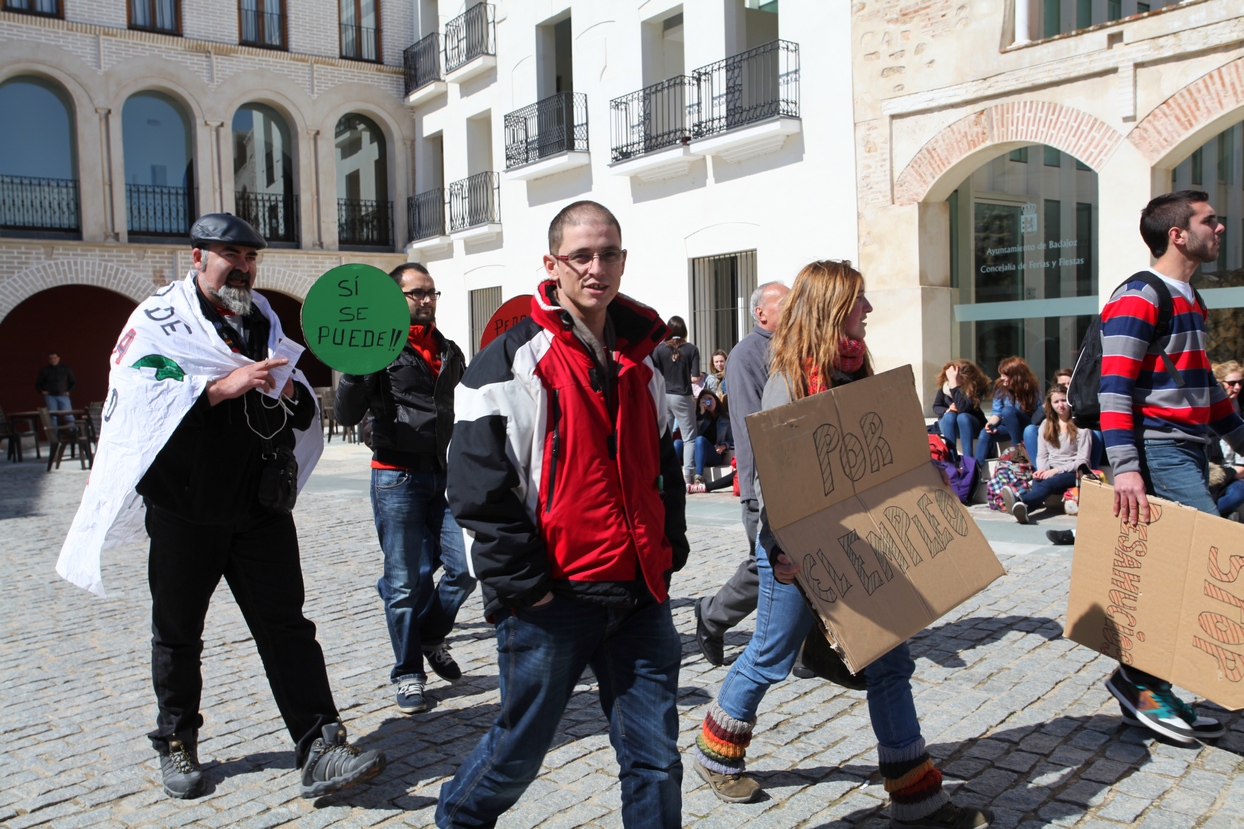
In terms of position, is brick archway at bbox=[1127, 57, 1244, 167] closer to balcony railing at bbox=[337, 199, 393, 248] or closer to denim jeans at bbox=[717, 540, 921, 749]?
denim jeans at bbox=[717, 540, 921, 749]

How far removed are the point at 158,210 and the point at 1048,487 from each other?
2071 cm

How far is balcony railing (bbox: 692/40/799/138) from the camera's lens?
14.1m

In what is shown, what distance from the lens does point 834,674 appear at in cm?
343

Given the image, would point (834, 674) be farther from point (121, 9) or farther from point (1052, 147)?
point (121, 9)

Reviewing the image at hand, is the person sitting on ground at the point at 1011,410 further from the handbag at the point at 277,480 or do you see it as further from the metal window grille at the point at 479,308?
the metal window grille at the point at 479,308

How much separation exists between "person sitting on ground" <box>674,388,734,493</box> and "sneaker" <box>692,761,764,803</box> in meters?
8.43

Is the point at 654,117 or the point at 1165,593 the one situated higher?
the point at 654,117

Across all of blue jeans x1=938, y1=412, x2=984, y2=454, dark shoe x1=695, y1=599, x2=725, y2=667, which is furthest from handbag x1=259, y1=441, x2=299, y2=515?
blue jeans x1=938, y1=412, x2=984, y2=454

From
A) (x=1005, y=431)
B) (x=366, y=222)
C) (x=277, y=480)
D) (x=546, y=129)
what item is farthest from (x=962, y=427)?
(x=366, y=222)

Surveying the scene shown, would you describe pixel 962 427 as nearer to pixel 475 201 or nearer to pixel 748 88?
pixel 748 88

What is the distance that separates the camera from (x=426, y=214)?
24094 mm

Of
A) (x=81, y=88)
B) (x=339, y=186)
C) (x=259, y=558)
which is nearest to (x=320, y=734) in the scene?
(x=259, y=558)

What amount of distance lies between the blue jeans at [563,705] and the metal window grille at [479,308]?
62.8 ft

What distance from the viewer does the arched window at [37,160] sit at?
22047 millimetres
